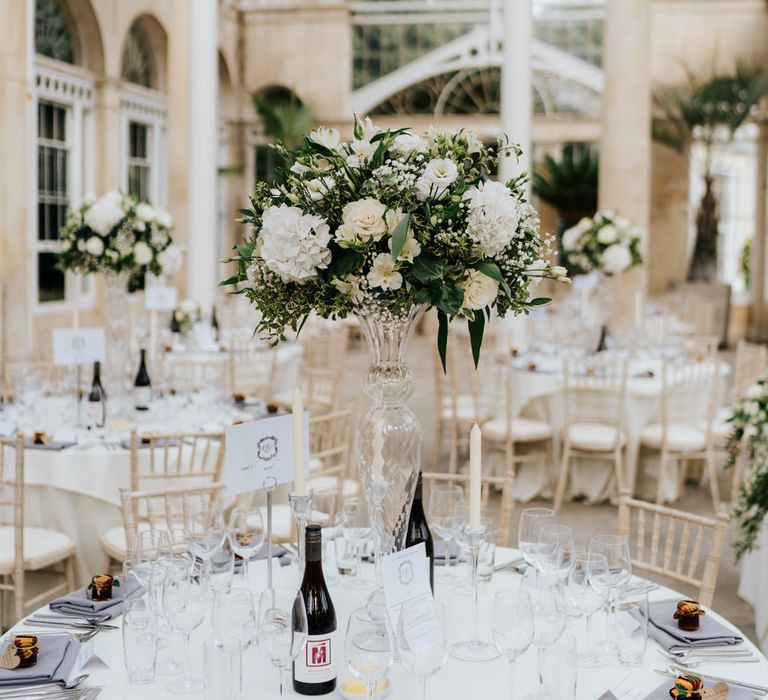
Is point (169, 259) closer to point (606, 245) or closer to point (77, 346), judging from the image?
point (77, 346)

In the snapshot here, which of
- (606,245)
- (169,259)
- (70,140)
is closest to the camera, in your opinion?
(169,259)

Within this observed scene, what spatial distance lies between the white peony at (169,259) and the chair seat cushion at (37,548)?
2.01m

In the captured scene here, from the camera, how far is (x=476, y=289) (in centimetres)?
221

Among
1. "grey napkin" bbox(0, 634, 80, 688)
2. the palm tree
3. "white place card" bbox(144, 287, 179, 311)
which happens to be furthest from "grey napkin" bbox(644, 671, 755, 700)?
the palm tree

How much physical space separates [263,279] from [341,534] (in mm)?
908

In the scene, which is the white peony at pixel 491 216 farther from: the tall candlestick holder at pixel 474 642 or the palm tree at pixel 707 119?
the palm tree at pixel 707 119

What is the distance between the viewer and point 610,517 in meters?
6.18

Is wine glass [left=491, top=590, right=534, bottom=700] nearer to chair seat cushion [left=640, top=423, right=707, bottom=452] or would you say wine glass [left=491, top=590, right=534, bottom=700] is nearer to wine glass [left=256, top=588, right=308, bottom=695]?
wine glass [left=256, top=588, right=308, bottom=695]

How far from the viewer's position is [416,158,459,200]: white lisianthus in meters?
2.16

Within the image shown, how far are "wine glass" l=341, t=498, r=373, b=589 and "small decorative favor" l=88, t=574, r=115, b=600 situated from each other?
0.61m

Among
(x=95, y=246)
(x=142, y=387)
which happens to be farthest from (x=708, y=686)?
(x=95, y=246)

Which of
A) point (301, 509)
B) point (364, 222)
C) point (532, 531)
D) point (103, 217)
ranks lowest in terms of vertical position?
point (532, 531)

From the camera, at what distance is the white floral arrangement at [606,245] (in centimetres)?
757

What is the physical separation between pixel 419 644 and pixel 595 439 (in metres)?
4.61
